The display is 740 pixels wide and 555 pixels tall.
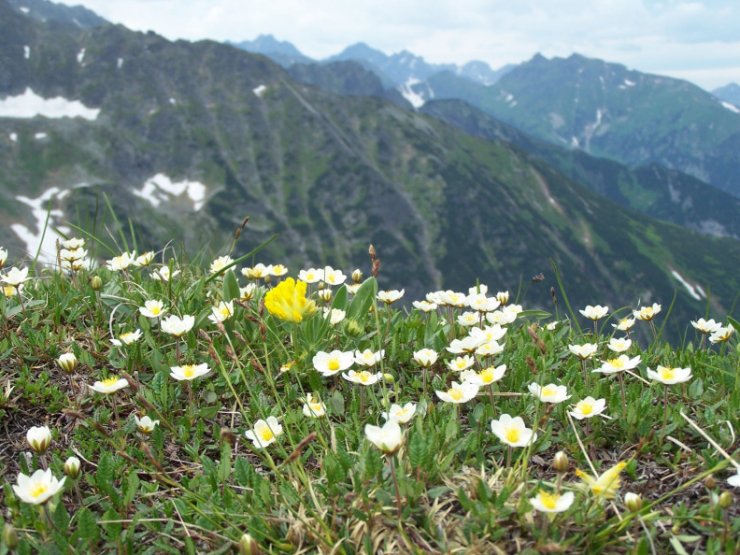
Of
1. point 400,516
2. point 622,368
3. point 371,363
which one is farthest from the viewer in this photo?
point 371,363

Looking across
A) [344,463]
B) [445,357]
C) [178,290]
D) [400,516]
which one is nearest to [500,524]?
[400,516]

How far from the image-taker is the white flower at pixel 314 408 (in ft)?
13.3

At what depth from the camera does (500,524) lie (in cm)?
326

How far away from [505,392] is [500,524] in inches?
62.2

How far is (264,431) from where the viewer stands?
3955 mm

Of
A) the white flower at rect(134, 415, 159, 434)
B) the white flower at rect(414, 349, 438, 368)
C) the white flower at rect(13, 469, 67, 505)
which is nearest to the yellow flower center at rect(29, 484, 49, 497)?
the white flower at rect(13, 469, 67, 505)

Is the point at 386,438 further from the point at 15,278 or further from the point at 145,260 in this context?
the point at 145,260

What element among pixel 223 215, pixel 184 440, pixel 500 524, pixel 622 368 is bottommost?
pixel 223 215

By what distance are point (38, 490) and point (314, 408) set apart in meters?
1.72

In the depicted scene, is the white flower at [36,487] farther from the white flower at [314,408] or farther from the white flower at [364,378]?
the white flower at [364,378]

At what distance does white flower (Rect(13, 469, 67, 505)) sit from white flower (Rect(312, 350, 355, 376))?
5.92ft

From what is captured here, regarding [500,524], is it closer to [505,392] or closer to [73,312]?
[505,392]

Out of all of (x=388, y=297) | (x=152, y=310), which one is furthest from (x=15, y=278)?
(x=388, y=297)

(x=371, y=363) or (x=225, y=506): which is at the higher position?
(x=371, y=363)
